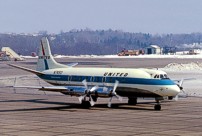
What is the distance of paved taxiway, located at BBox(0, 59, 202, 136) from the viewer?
1364 inches

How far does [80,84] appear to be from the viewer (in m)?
50.3

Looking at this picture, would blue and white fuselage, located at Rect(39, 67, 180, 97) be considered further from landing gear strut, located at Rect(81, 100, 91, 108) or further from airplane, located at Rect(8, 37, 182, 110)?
landing gear strut, located at Rect(81, 100, 91, 108)

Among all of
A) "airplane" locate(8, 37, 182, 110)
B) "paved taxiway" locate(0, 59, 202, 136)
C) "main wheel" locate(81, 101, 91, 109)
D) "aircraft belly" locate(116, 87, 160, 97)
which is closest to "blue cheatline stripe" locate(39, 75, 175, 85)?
"airplane" locate(8, 37, 182, 110)

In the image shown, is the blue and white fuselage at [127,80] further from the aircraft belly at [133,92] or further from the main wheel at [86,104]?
the main wheel at [86,104]

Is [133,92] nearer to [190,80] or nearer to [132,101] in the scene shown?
[132,101]

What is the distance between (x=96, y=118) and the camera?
135 ft

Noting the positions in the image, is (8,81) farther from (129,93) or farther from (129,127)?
(129,127)

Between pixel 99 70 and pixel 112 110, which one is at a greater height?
pixel 99 70

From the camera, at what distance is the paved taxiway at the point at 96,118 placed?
114 ft

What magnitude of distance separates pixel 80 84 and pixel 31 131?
52.7 ft

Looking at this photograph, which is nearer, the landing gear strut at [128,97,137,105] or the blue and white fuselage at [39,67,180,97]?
the blue and white fuselage at [39,67,180,97]

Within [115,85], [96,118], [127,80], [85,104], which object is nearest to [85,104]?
[85,104]

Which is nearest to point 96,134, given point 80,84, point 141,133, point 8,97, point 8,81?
point 141,133

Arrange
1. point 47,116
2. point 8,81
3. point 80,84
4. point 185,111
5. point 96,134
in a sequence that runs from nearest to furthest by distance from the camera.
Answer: point 96,134 < point 47,116 < point 185,111 < point 80,84 < point 8,81
